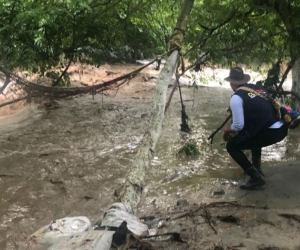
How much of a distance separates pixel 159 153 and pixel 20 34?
3.14 meters

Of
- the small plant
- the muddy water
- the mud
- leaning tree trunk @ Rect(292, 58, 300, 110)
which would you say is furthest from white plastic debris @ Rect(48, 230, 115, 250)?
leaning tree trunk @ Rect(292, 58, 300, 110)

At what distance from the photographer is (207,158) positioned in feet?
22.0

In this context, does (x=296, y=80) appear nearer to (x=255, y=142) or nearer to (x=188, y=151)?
(x=188, y=151)

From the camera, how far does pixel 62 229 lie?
10.6 feet

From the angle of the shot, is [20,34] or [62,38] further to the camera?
[62,38]

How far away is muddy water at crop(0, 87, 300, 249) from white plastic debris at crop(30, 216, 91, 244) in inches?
5.4

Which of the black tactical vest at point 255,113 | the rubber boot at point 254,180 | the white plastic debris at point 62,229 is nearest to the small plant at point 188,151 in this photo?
the rubber boot at point 254,180

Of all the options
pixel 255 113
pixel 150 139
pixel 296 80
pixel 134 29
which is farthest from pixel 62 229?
pixel 296 80

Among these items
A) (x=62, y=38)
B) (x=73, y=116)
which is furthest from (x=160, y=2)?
(x=73, y=116)

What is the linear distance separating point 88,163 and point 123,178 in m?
0.93

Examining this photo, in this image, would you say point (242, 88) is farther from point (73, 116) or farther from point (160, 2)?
Answer: point (73, 116)

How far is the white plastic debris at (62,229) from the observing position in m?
3.15

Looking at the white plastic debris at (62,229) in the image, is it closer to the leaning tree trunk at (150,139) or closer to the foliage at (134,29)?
the leaning tree trunk at (150,139)

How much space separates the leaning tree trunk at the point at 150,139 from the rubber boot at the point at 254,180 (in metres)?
1.37
